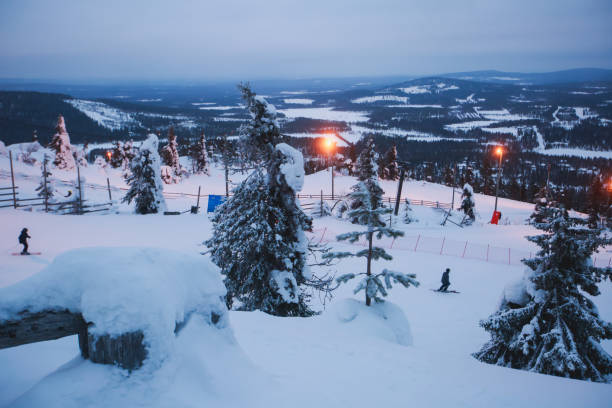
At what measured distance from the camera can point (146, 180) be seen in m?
26.7

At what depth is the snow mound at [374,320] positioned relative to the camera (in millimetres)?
8562

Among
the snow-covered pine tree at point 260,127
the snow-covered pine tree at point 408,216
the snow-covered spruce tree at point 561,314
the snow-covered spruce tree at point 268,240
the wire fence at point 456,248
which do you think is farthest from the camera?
the snow-covered pine tree at point 408,216

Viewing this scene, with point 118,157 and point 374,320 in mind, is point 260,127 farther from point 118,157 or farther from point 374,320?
point 118,157

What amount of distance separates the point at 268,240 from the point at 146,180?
64.6ft

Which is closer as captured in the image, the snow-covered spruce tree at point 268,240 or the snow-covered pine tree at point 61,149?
the snow-covered spruce tree at point 268,240

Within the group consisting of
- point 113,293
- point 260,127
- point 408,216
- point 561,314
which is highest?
point 260,127

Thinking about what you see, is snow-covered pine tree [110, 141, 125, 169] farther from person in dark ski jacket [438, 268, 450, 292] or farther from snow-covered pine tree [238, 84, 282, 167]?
person in dark ski jacket [438, 268, 450, 292]

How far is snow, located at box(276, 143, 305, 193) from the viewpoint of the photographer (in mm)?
10094

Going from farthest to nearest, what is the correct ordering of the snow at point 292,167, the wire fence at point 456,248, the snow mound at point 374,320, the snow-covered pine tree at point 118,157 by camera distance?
the snow-covered pine tree at point 118,157 < the wire fence at point 456,248 < the snow at point 292,167 < the snow mound at point 374,320

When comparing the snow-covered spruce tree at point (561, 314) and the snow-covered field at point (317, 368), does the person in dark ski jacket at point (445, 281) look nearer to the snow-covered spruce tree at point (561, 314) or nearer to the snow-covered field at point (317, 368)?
the snow-covered field at point (317, 368)

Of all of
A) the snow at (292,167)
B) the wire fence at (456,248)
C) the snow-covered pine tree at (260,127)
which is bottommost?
the wire fence at (456,248)

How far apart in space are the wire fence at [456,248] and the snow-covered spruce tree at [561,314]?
38.7ft

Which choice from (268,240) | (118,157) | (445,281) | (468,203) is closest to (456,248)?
(445,281)

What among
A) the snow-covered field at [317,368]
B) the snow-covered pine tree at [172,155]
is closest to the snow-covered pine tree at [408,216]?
the snow-covered field at [317,368]
